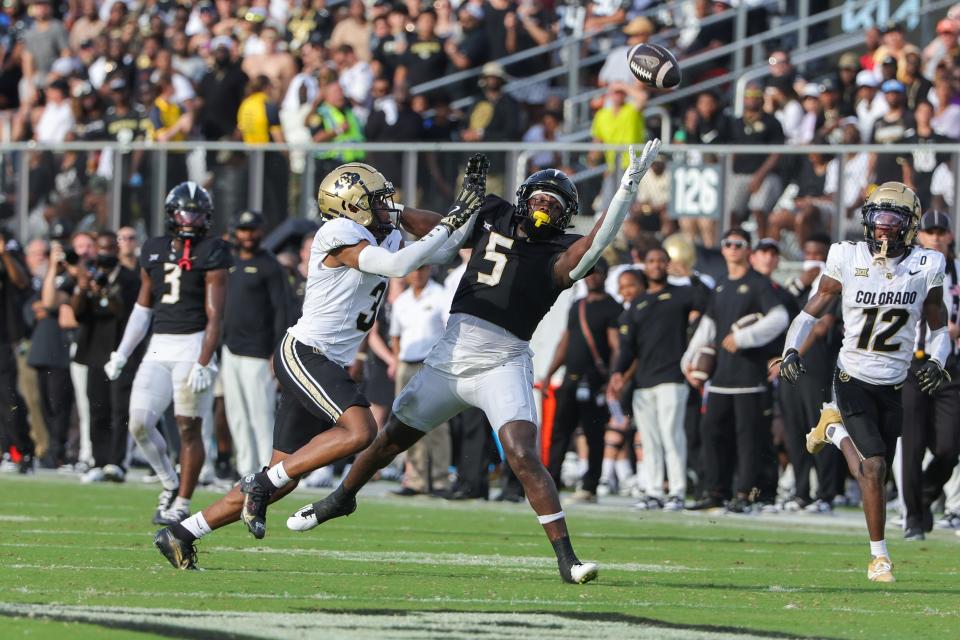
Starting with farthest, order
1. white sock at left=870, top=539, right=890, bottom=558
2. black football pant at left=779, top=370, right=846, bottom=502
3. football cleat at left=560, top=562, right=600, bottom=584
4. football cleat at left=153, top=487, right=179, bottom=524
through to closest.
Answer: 1. black football pant at left=779, top=370, right=846, bottom=502
2. football cleat at left=153, top=487, right=179, bottom=524
3. white sock at left=870, top=539, right=890, bottom=558
4. football cleat at left=560, top=562, right=600, bottom=584

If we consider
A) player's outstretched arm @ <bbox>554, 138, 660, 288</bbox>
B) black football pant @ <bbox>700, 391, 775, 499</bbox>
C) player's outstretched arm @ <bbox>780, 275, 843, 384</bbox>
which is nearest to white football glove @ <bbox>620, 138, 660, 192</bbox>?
player's outstretched arm @ <bbox>554, 138, 660, 288</bbox>

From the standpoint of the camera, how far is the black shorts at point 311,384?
8.48 meters

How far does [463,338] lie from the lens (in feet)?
28.7

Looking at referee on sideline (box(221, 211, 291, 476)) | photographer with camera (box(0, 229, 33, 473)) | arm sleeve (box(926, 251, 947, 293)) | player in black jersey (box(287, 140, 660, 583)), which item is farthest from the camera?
photographer with camera (box(0, 229, 33, 473))

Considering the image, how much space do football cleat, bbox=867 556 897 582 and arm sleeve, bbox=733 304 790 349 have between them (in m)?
4.97

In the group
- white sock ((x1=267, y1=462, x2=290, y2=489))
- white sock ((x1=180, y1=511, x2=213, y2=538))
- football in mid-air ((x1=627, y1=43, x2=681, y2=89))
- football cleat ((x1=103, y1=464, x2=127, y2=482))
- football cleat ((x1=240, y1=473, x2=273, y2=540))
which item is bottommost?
football cleat ((x1=103, y1=464, x2=127, y2=482))

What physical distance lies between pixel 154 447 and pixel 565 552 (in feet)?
12.8

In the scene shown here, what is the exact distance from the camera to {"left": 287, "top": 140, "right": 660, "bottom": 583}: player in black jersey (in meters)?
8.62

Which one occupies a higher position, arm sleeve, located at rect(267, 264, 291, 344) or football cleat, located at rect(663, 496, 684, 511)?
arm sleeve, located at rect(267, 264, 291, 344)

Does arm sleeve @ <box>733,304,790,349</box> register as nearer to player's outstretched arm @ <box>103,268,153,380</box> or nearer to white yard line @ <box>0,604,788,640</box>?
player's outstretched arm @ <box>103,268,153,380</box>

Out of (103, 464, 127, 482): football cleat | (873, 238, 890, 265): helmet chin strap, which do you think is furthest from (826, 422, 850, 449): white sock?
(103, 464, 127, 482): football cleat

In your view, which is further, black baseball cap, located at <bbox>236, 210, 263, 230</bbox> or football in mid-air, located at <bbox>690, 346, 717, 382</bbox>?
black baseball cap, located at <bbox>236, 210, 263, 230</bbox>

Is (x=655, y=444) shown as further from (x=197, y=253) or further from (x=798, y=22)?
(x=798, y=22)

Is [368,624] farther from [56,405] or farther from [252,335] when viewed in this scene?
[56,405]
